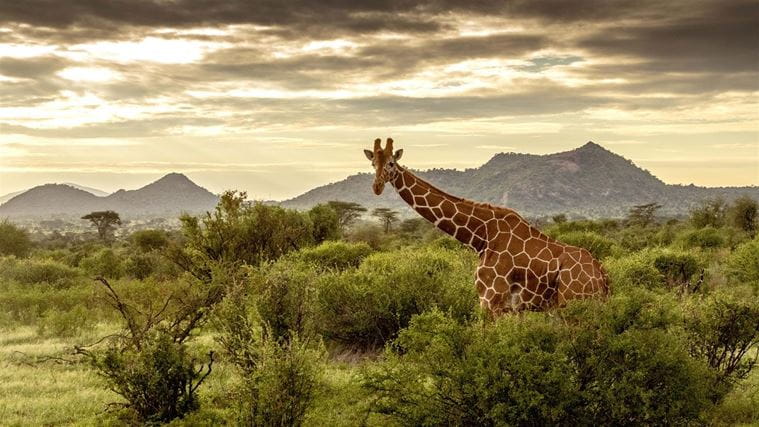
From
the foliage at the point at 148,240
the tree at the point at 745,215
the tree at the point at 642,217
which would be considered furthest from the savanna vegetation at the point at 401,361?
the tree at the point at 642,217

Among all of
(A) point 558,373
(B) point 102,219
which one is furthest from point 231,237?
(B) point 102,219

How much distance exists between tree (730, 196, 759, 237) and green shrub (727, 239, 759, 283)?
3568 centimetres

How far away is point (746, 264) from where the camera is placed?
24203 millimetres

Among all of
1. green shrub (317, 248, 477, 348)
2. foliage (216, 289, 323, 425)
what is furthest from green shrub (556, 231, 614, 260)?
foliage (216, 289, 323, 425)

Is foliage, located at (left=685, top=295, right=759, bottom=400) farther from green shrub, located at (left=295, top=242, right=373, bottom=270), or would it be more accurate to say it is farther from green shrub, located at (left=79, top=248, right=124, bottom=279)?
green shrub, located at (left=79, top=248, right=124, bottom=279)

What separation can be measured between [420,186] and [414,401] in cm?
356

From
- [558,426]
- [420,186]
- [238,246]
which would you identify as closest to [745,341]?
[558,426]

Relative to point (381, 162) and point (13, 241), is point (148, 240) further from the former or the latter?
point (381, 162)

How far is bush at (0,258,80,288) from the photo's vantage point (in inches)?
1228

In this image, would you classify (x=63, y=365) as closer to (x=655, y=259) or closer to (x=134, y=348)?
(x=134, y=348)

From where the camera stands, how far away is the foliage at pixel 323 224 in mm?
33750

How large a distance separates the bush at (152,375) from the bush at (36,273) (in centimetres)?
2172

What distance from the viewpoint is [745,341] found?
11.5 m

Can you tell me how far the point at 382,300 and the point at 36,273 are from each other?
73.4ft
